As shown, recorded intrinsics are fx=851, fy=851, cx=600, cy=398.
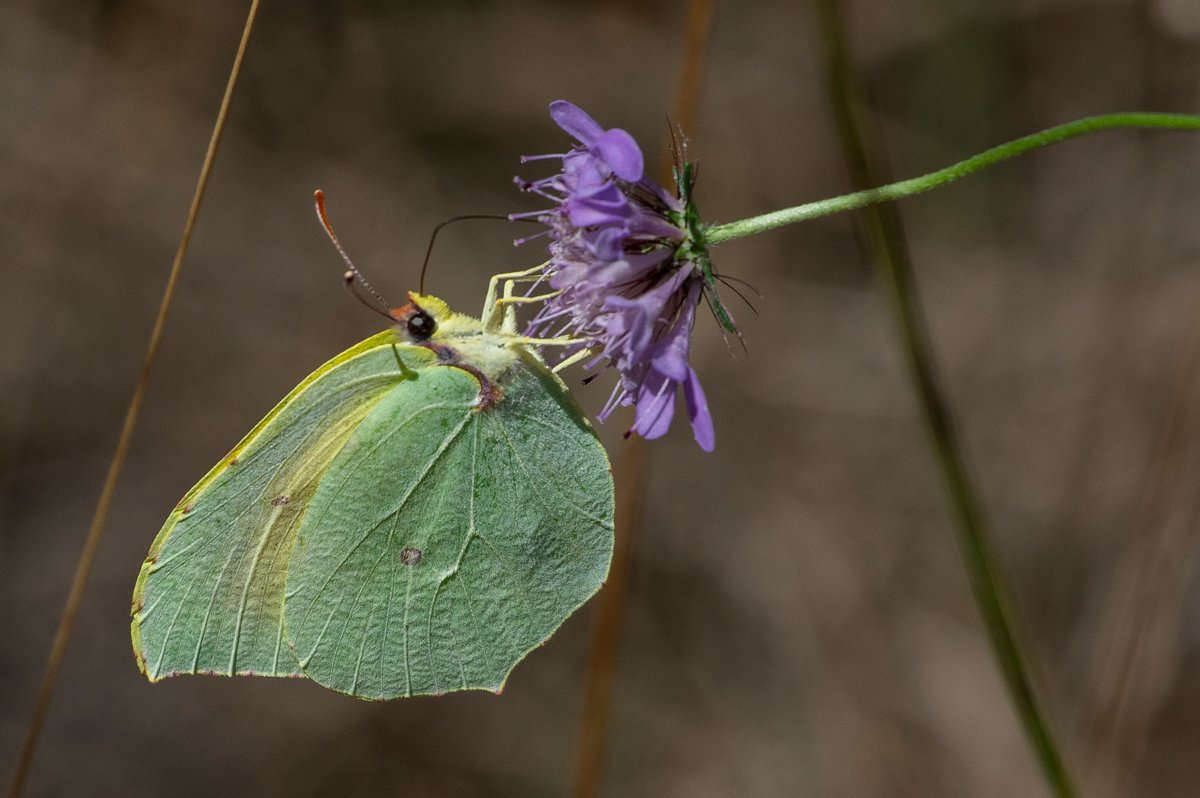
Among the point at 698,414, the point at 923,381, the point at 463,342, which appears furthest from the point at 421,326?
Answer: the point at 923,381

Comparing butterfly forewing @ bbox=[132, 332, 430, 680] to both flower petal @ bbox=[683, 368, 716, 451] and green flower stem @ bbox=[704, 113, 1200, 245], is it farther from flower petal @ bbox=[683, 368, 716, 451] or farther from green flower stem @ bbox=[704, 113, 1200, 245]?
green flower stem @ bbox=[704, 113, 1200, 245]

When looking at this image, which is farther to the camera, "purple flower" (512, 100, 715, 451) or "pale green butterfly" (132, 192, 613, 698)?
"pale green butterfly" (132, 192, 613, 698)

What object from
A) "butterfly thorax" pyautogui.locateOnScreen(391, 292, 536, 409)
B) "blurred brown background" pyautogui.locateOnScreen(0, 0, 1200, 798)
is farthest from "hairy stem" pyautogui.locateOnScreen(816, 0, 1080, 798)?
"blurred brown background" pyautogui.locateOnScreen(0, 0, 1200, 798)

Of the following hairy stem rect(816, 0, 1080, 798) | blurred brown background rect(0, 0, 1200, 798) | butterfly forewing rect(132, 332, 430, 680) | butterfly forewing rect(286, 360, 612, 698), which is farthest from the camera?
blurred brown background rect(0, 0, 1200, 798)

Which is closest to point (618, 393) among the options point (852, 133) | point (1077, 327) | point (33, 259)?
point (852, 133)

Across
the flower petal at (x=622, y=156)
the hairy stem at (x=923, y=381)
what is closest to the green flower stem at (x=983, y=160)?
the hairy stem at (x=923, y=381)

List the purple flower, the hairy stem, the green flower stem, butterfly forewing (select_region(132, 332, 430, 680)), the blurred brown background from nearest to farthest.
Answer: the green flower stem
the hairy stem
the purple flower
butterfly forewing (select_region(132, 332, 430, 680))
the blurred brown background

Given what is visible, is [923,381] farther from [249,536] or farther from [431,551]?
[249,536]
